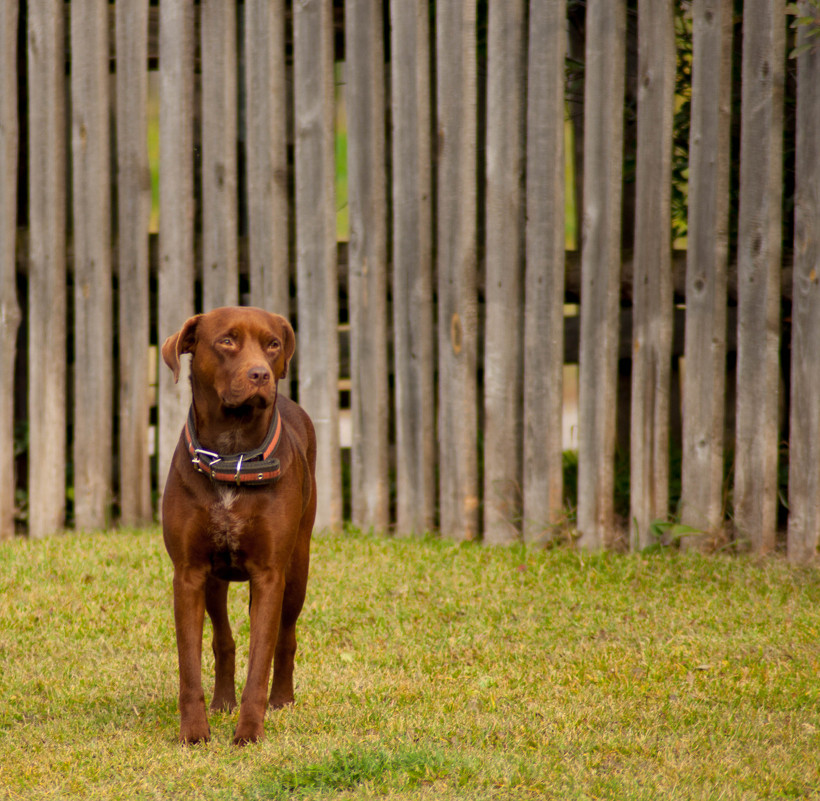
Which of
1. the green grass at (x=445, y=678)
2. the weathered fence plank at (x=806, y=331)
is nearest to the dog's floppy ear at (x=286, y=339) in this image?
the green grass at (x=445, y=678)

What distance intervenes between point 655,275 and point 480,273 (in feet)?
3.26

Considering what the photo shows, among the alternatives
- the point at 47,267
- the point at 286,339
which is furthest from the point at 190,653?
the point at 47,267

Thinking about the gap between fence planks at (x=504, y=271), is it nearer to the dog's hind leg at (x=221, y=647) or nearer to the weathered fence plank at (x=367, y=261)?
the weathered fence plank at (x=367, y=261)

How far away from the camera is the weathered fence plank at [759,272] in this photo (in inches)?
212

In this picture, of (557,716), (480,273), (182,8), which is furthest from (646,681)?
(182,8)

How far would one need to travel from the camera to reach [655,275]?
570 centimetres

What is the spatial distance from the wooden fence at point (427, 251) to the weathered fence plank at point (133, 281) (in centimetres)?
2

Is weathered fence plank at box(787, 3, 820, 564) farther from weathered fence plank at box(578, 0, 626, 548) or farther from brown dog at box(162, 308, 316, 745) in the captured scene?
brown dog at box(162, 308, 316, 745)

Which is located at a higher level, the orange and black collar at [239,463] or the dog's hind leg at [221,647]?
the orange and black collar at [239,463]

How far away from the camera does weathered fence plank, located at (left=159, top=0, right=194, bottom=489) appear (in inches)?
247

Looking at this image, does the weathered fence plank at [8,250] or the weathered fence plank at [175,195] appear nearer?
the weathered fence plank at [175,195]

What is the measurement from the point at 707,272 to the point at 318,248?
2.08 metres

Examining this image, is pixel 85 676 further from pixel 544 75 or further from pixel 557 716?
pixel 544 75

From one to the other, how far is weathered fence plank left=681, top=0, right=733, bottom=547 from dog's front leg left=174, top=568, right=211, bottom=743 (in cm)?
298
